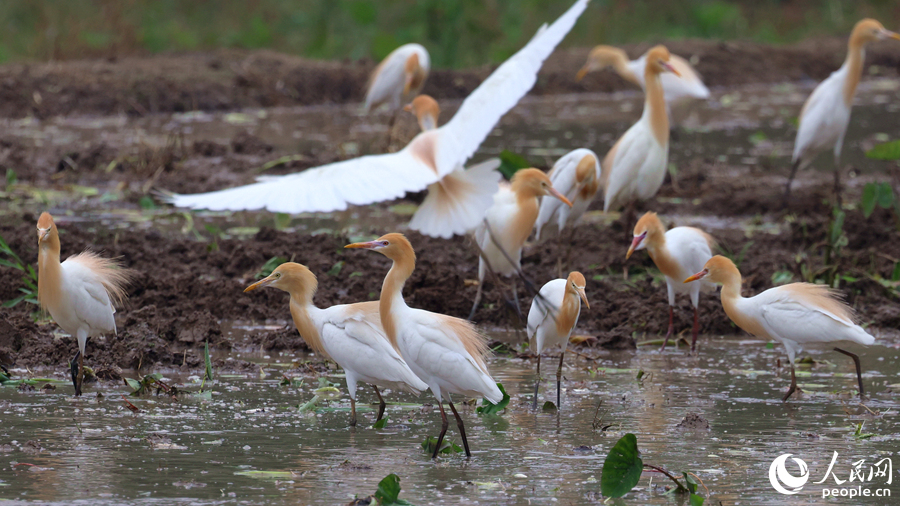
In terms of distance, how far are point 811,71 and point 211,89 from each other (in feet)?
45.6

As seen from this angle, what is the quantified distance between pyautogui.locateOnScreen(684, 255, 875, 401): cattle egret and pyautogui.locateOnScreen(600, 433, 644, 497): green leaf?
6.10ft

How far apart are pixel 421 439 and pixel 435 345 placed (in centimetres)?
53

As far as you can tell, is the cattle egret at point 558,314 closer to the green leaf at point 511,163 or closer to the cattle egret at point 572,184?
the cattle egret at point 572,184

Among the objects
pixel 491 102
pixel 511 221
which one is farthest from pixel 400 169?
pixel 511 221

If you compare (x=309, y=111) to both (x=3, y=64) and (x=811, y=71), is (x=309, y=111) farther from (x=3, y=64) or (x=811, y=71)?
(x=811, y=71)

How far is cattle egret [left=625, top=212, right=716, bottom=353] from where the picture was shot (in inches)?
268

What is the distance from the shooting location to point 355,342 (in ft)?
16.7

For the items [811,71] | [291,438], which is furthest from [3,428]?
[811,71]

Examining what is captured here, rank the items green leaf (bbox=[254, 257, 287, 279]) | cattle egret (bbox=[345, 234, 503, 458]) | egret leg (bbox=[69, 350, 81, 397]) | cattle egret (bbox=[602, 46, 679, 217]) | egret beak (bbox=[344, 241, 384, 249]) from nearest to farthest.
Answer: cattle egret (bbox=[345, 234, 503, 458]), egret beak (bbox=[344, 241, 384, 249]), egret leg (bbox=[69, 350, 81, 397]), green leaf (bbox=[254, 257, 287, 279]), cattle egret (bbox=[602, 46, 679, 217])

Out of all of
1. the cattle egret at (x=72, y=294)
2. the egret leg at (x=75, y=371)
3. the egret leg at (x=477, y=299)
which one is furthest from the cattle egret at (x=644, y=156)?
the egret leg at (x=75, y=371)

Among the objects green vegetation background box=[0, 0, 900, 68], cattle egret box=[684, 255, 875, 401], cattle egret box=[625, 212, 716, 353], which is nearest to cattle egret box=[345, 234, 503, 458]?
cattle egret box=[684, 255, 875, 401]

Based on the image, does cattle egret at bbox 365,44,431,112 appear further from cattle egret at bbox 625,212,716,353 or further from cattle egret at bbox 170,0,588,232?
cattle egret at bbox 170,0,588,232

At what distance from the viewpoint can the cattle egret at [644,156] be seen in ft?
28.4

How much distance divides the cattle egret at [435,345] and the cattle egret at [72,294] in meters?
1.56
